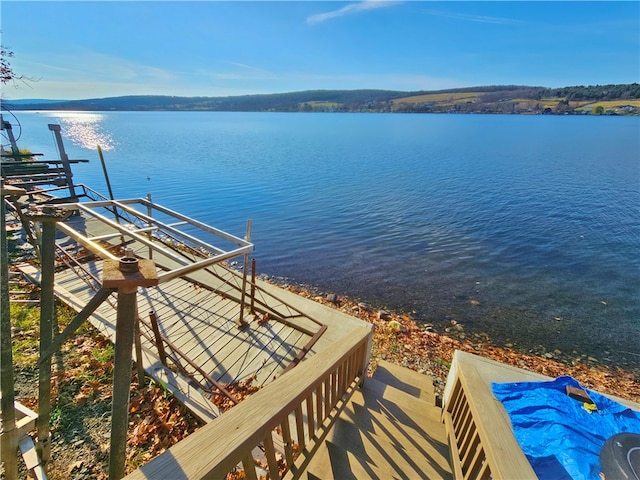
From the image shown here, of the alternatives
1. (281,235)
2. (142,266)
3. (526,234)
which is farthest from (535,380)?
(526,234)

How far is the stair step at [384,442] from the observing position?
271 cm

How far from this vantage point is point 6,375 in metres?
2.36

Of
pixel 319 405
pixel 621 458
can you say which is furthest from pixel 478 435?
pixel 319 405

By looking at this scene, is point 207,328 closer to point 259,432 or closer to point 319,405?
point 319,405

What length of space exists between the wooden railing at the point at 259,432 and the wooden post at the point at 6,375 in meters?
1.87

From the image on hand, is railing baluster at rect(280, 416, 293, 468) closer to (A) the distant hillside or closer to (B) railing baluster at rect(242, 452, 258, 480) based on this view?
(B) railing baluster at rect(242, 452, 258, 480)

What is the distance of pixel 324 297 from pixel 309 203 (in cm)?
1124

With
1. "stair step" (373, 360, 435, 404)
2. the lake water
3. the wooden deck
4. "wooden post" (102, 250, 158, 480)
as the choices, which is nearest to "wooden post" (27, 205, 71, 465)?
the wooden deck

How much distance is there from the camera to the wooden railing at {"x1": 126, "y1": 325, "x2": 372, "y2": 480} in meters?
1.27

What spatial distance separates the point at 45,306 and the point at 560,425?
4952mm

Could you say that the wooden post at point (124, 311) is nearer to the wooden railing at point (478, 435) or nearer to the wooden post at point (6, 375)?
the wooden post at point (6, 375)

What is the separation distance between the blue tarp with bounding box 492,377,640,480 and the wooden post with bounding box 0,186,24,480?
4266 mm

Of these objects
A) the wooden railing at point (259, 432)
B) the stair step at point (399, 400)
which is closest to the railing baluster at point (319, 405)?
the wooden railing at point (259, 432)

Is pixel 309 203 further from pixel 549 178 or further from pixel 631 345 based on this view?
pixel 549 178
